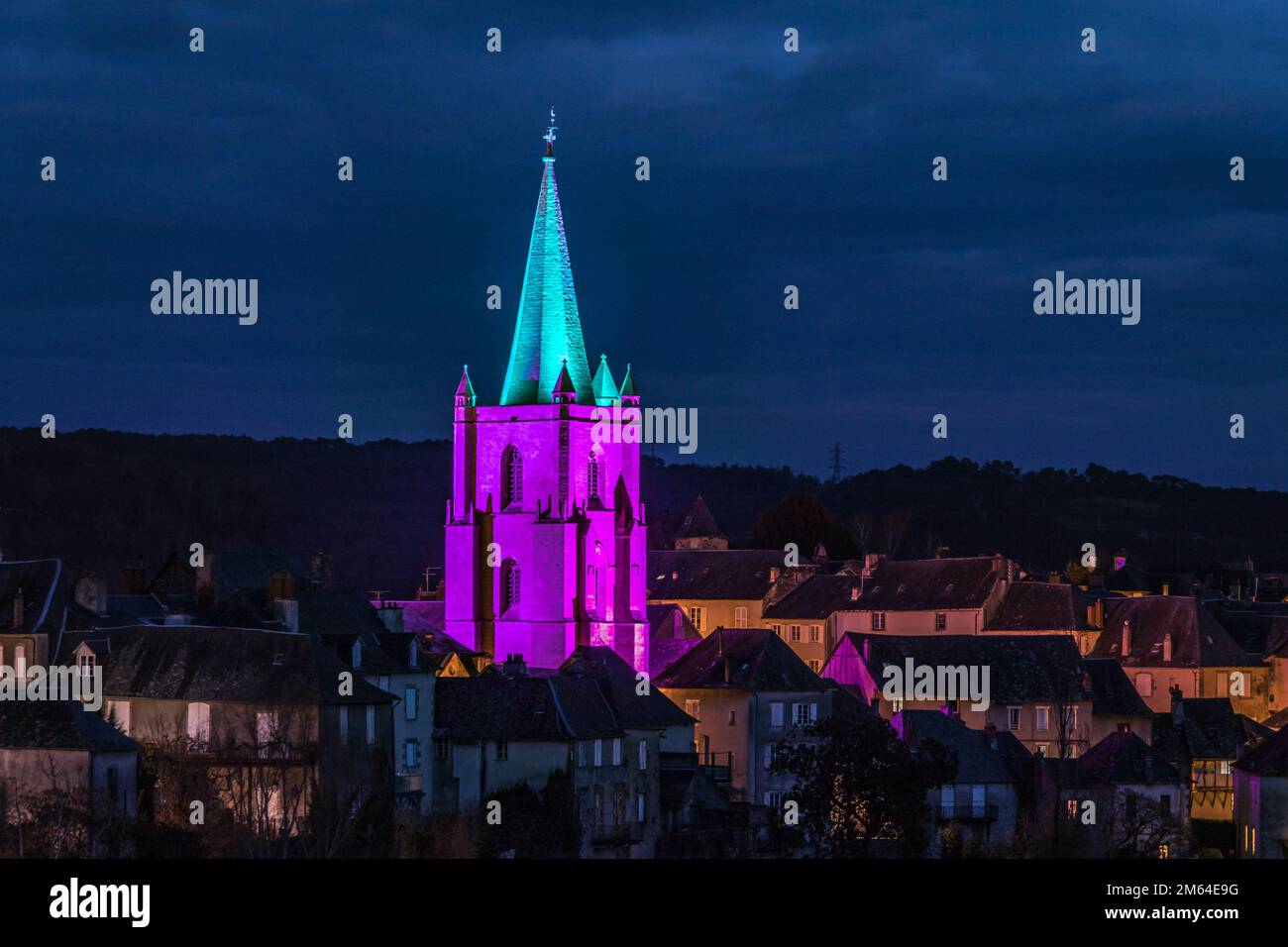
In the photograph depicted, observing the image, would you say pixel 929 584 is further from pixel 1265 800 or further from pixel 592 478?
pixel 1265 800

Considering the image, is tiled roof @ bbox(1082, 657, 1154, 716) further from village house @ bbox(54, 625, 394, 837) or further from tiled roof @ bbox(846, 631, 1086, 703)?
village house @ bbox(54, 625, 394, 837)

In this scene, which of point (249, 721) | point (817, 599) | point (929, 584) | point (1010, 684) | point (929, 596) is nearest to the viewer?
point (249, 721)

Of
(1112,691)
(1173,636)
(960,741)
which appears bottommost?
(960,741)

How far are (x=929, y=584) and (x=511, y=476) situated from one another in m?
23.9

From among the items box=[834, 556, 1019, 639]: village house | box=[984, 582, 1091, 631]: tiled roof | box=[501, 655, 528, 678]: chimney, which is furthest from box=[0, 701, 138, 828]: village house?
box=[984, 582, 1091, 631]: tiled roof

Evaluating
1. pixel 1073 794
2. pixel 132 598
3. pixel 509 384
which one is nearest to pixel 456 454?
pixel 509 384

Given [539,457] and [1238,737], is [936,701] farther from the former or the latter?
[539,457]

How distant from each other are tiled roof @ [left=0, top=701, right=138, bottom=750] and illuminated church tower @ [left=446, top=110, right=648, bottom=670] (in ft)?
153

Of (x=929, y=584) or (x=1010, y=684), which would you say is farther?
(x=929, y=584)

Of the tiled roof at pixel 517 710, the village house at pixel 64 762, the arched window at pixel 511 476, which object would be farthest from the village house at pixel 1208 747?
the village house at pixel 64 762

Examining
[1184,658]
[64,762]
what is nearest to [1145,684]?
[1184,658]

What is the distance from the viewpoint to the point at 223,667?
65.2 m

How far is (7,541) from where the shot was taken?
538 ft
